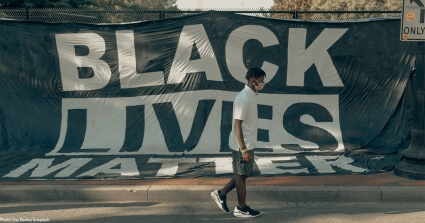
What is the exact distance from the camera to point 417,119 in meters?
6.82

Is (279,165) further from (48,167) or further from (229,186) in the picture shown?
(48,167)

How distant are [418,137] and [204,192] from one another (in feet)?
10.9

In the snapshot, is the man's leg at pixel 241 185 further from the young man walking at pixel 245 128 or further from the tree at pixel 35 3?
the tree at pixel 35 3

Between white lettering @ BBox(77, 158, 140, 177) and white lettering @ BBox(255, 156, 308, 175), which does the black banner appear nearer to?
white lettering @ BBox(255, 156, 308, 175)

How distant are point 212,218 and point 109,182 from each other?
1904 millimetres

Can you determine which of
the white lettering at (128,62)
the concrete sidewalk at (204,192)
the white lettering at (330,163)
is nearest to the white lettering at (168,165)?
the concrete sidewalk at (204,192)

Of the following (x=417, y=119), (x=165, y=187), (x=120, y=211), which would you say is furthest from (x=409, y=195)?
(x=120, y=211)

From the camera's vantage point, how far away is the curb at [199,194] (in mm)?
6062

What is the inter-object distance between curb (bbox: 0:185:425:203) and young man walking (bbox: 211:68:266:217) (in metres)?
0.91

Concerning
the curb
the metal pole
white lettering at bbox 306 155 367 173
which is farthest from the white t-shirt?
the metal pole

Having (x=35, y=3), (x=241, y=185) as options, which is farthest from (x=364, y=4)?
(x=241, y=185)

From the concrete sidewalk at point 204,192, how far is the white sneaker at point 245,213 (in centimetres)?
72

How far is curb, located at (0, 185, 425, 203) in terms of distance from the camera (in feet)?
19.9

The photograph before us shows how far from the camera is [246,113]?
501cm
